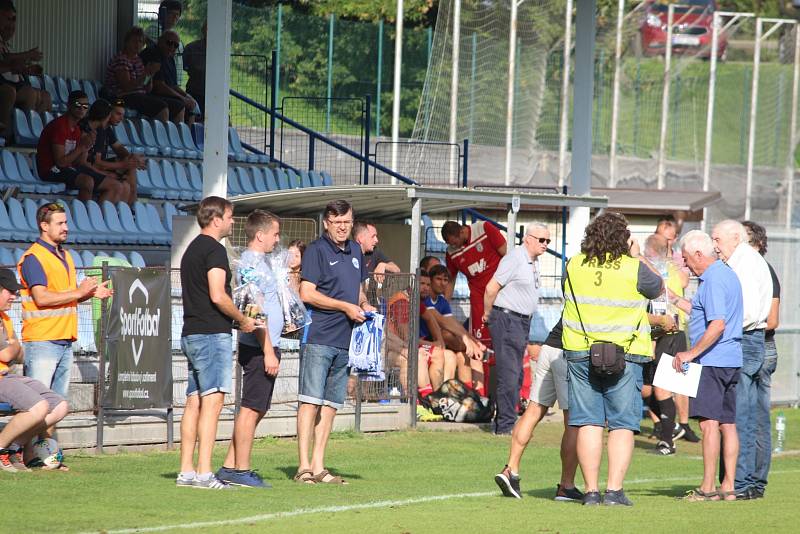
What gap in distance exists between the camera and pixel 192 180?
1825 centimetres

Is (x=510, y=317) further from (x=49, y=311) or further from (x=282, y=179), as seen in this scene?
(x=282, y=179)

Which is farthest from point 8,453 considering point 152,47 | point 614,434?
point 152,47

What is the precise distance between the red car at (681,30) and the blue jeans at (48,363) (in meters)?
30.9

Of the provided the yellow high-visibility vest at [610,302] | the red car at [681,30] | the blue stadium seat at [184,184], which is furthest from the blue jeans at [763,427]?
the red car at [681,30]

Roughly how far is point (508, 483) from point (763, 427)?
A: 6.91 ft

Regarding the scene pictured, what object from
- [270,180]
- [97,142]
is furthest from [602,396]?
[270,180]

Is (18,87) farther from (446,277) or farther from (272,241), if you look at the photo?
(272,241)

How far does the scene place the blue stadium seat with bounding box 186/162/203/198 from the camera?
1802cm

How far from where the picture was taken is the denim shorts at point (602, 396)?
8578mm

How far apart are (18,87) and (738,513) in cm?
1251

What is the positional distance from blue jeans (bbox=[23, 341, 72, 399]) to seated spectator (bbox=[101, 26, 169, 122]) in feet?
32.5

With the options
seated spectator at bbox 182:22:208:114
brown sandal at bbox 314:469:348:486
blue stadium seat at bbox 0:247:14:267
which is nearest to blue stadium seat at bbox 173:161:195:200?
seated spectator at bbox 182:22:208:114

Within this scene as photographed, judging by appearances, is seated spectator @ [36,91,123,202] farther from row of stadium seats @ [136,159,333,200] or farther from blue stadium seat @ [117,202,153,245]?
row of stadium seats @ [136,159,333,200]

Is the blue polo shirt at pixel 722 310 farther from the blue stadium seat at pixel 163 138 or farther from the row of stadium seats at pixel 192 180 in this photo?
the blue stadium seat at pixel 163 138
